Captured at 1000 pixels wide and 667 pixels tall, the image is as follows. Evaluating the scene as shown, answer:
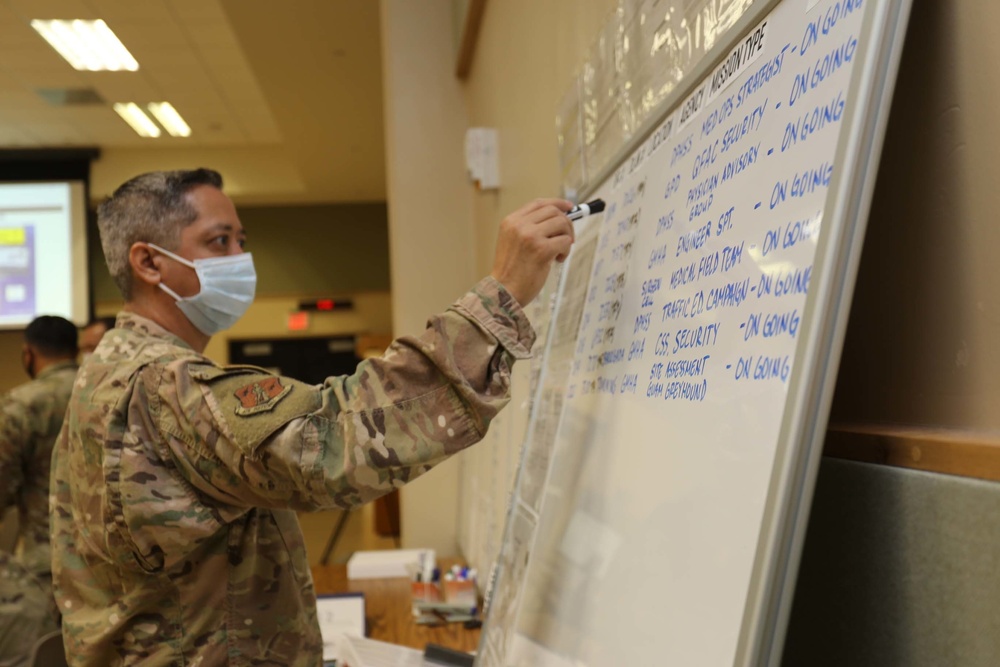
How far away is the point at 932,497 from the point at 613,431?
0.38m

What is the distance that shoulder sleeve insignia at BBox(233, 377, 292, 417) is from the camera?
0.98m

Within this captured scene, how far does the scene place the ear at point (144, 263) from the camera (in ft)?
4.36

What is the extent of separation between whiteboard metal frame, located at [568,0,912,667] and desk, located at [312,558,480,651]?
116cm

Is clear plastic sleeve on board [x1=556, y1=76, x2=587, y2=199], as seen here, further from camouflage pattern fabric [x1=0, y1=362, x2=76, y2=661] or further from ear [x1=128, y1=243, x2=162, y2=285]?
camouflage pattern fabric [x1=0, y1=362, x2=76, y2=661]

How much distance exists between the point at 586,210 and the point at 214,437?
53 cm

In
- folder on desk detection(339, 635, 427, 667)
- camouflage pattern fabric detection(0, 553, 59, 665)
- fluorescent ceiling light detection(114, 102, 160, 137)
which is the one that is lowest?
camouflage pattern fabric detection(0, 553, 59, 665)

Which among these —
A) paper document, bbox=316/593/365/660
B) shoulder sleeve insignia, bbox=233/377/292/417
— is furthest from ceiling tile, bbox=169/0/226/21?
shoulder sleeve insignia, bbox=233/377/292/417

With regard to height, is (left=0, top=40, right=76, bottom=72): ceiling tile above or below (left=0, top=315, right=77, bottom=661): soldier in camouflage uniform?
above

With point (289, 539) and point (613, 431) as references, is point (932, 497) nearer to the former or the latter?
point (613, 431)

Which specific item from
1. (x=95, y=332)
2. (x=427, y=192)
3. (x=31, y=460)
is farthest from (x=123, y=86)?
(x=31, y=460)

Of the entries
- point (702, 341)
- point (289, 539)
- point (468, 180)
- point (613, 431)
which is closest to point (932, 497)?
point (702, 341)

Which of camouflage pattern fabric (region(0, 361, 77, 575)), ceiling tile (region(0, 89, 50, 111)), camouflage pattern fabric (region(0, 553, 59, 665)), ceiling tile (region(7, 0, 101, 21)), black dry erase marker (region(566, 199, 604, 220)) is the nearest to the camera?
black dry erase marker (region(566, 199, 604, 220))

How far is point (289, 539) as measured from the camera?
1.26 m

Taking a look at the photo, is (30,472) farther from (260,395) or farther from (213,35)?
(213,35)
